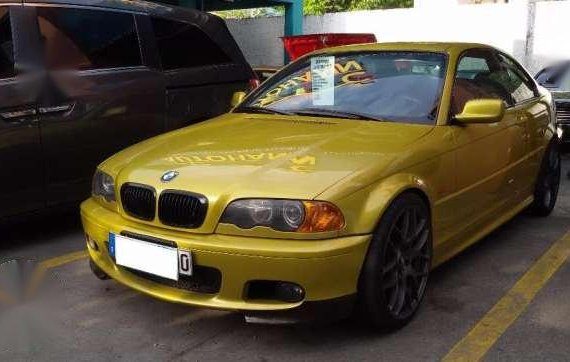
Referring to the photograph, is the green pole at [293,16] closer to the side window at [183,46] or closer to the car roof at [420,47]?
the side window at [183,46]

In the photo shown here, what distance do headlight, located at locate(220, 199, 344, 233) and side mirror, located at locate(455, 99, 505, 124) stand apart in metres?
1.18

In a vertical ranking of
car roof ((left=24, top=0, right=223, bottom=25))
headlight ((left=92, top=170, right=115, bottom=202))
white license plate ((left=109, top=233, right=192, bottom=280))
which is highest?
car roof ((left=24, top=0, right=223, bottom=25))

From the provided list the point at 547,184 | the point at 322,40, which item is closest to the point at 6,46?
the point at 547,184

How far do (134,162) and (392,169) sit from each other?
4.14 ft

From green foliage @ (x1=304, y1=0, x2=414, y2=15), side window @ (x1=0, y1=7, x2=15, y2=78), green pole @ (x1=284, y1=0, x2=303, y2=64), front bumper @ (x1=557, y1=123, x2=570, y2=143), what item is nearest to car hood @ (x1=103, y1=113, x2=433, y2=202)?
side window @ (x1=0, y1=7, x2=15, y2=78)

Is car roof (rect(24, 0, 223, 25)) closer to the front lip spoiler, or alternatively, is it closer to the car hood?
the car hood

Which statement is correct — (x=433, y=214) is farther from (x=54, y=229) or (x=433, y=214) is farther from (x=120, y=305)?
(x=54, y=229)

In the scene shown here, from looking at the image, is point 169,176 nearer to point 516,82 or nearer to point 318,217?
point 318,217

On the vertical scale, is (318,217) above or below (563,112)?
above

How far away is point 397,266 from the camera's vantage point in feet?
10.0

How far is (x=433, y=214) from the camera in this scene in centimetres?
331

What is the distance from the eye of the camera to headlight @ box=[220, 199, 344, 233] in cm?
269

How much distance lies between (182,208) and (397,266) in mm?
1029

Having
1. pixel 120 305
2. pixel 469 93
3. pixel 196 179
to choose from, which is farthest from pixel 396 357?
pixel 469 93
